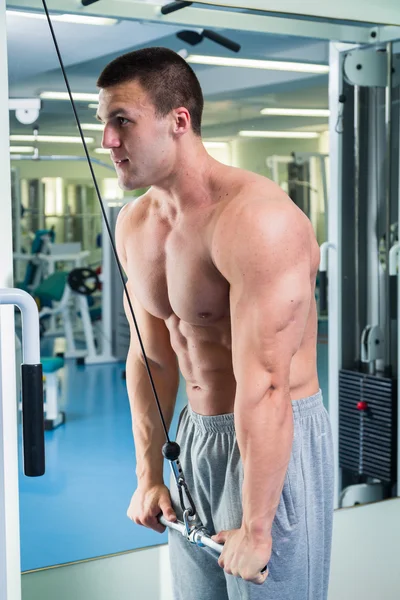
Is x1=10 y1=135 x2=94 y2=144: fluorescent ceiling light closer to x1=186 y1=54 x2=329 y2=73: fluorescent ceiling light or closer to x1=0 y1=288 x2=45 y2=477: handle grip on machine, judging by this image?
x1=186 y1=54 x2=329 y2=73: fluorescent ceiling light

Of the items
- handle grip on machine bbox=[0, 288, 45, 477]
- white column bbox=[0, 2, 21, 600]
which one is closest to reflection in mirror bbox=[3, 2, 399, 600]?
white column bbox=[0, 2, 21, 600]

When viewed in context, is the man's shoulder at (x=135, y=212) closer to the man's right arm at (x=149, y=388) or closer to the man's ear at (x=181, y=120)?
the man's right arm at (x=149, y=388)

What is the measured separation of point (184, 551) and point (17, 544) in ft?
1.44

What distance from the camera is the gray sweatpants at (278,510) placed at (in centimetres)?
177

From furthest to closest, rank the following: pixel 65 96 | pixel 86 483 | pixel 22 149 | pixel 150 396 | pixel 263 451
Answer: pixel 86 483
pixel 65 96
pixel 22 149
pixel 150 396
pixel 263 451

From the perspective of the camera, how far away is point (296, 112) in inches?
116

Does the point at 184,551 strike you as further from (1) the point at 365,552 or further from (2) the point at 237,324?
(1) the point at 365,552

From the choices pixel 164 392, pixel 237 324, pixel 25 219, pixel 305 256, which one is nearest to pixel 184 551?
pixel 164 392

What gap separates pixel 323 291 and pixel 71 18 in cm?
142

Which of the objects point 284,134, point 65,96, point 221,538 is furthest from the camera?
point 284,134

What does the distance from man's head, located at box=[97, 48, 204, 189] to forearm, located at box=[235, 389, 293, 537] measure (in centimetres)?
54

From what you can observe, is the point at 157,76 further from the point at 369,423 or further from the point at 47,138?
the point at 369,423

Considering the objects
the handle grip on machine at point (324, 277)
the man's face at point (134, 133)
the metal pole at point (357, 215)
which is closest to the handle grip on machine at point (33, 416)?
the man's face at point (134, 133)

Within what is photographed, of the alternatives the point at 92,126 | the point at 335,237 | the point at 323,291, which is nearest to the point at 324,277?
the point at 323,291
